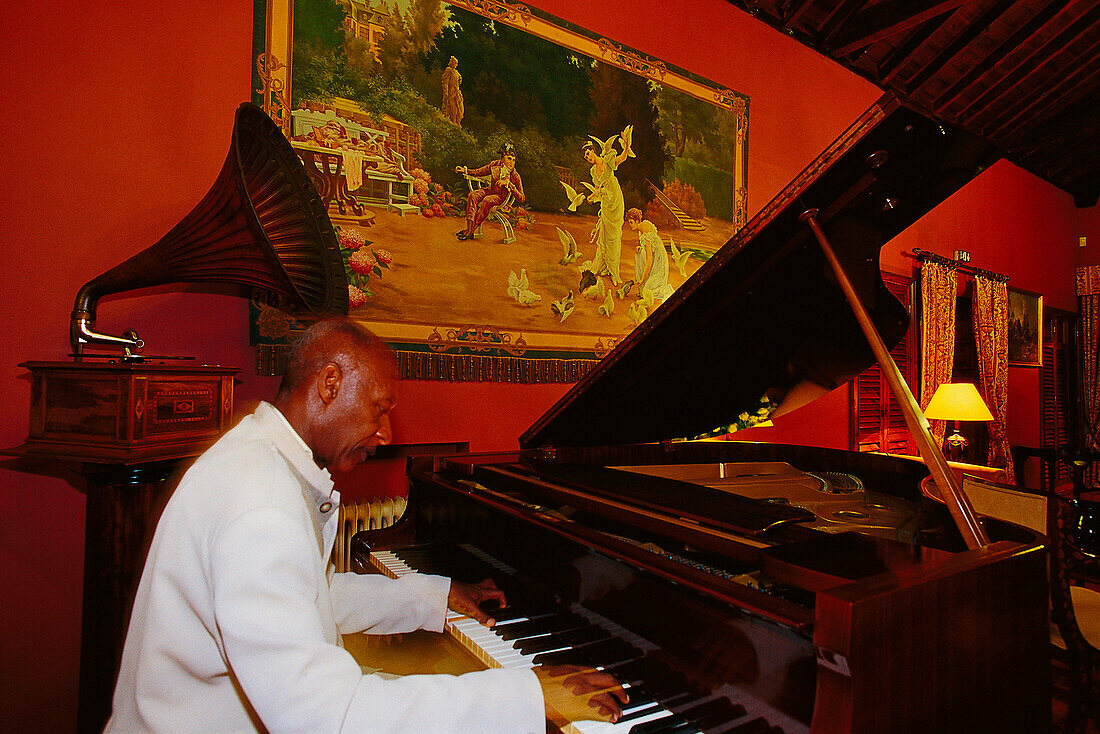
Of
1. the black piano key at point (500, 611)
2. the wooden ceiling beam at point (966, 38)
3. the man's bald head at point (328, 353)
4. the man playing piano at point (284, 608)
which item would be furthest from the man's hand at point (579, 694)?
the wooden ceiling beam at point (966, 38)

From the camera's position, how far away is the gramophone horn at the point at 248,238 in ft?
6.67

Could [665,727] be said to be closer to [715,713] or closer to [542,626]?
[715,713]

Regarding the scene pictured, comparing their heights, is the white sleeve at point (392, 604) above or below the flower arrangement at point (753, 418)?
below

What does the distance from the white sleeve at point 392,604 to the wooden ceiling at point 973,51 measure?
1.52 meters

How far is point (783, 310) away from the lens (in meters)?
1.88

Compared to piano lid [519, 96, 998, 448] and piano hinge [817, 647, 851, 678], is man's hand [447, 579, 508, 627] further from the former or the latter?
piano hinge [817, 647, 851, 678]

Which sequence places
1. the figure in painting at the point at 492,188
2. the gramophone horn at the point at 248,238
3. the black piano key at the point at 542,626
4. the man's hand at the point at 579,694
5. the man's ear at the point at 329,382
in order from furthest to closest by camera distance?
the figure in painting at the point at 492,188 < the gramophone horn at the point at 248,238 < the black piano key at the point at 542,626 < the man's ear at the point at 329,382 < the man's hand at the point at 579,694

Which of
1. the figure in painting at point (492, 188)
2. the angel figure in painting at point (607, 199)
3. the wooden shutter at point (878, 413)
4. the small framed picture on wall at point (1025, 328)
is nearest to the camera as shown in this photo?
the figure in painting at point (492, 188)

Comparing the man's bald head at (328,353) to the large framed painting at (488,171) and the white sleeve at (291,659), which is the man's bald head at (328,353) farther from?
the large framed painting at (488,171)

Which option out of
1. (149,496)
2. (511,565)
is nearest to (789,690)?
(511,565)

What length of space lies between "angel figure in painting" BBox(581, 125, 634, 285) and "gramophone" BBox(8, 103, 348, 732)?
1.89 meters

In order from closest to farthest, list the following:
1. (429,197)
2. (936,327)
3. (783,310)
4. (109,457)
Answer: (109,457) → (783,310) → (429,197) → (936,327)

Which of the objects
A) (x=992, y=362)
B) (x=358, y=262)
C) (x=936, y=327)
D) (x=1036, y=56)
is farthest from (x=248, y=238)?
(x=992, y=362)

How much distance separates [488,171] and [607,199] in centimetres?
85
